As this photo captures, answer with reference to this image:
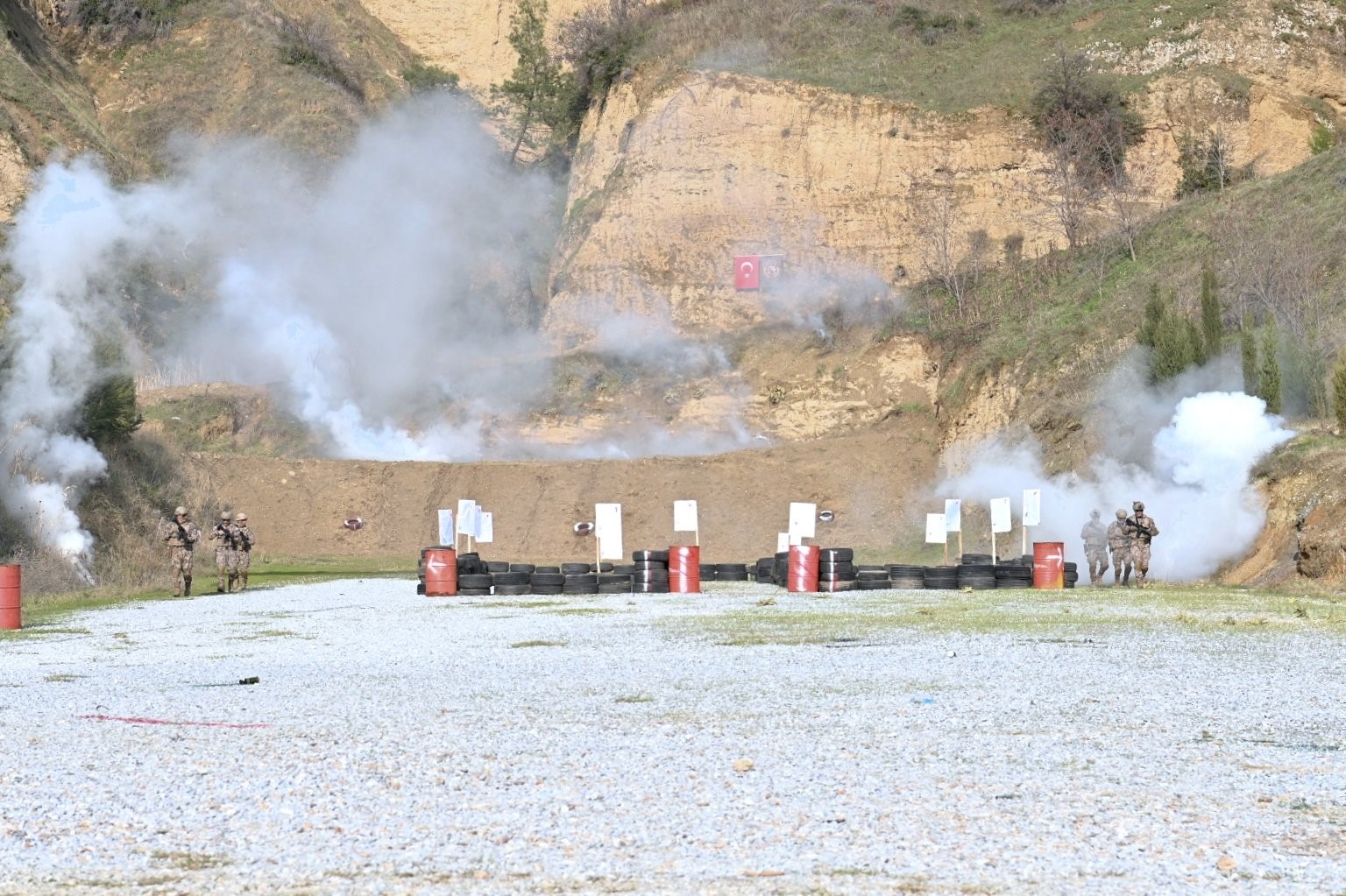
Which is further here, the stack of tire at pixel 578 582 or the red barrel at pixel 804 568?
the stack of tire at pixel 578 582

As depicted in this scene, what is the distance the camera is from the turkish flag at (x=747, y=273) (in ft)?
215

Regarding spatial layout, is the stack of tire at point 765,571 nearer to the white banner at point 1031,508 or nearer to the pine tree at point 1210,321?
the white banner at point 1031,508

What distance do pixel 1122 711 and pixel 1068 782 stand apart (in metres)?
3.09

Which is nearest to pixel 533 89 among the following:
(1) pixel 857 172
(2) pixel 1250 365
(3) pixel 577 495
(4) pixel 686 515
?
(1) pixel 857 172

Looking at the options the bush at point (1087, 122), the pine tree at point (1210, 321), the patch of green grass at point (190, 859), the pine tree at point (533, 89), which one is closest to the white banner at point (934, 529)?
the pine tree at point (1210, 321)

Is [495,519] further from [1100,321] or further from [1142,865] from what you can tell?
[1142,865]

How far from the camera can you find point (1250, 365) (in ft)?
122

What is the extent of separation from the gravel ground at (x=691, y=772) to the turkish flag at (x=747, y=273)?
48.6 m

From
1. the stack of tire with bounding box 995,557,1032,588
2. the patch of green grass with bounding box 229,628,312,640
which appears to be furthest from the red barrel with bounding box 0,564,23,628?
the stack of tire with bounding box 995,557,1032,588

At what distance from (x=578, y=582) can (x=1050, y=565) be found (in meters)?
9.45

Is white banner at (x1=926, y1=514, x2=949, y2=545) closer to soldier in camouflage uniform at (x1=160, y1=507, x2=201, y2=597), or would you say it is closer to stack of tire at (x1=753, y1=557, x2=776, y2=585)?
stack of tire at (x1=753, y1=557, x2=776, y2=585)

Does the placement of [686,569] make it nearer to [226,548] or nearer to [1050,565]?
[1050,565]

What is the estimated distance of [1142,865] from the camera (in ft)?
23.8

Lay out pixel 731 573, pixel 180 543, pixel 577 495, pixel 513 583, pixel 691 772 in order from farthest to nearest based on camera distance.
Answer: pixel 577 495
pixel 731 573
pixel 513 583
pixel 180 543
pixel 691 772
